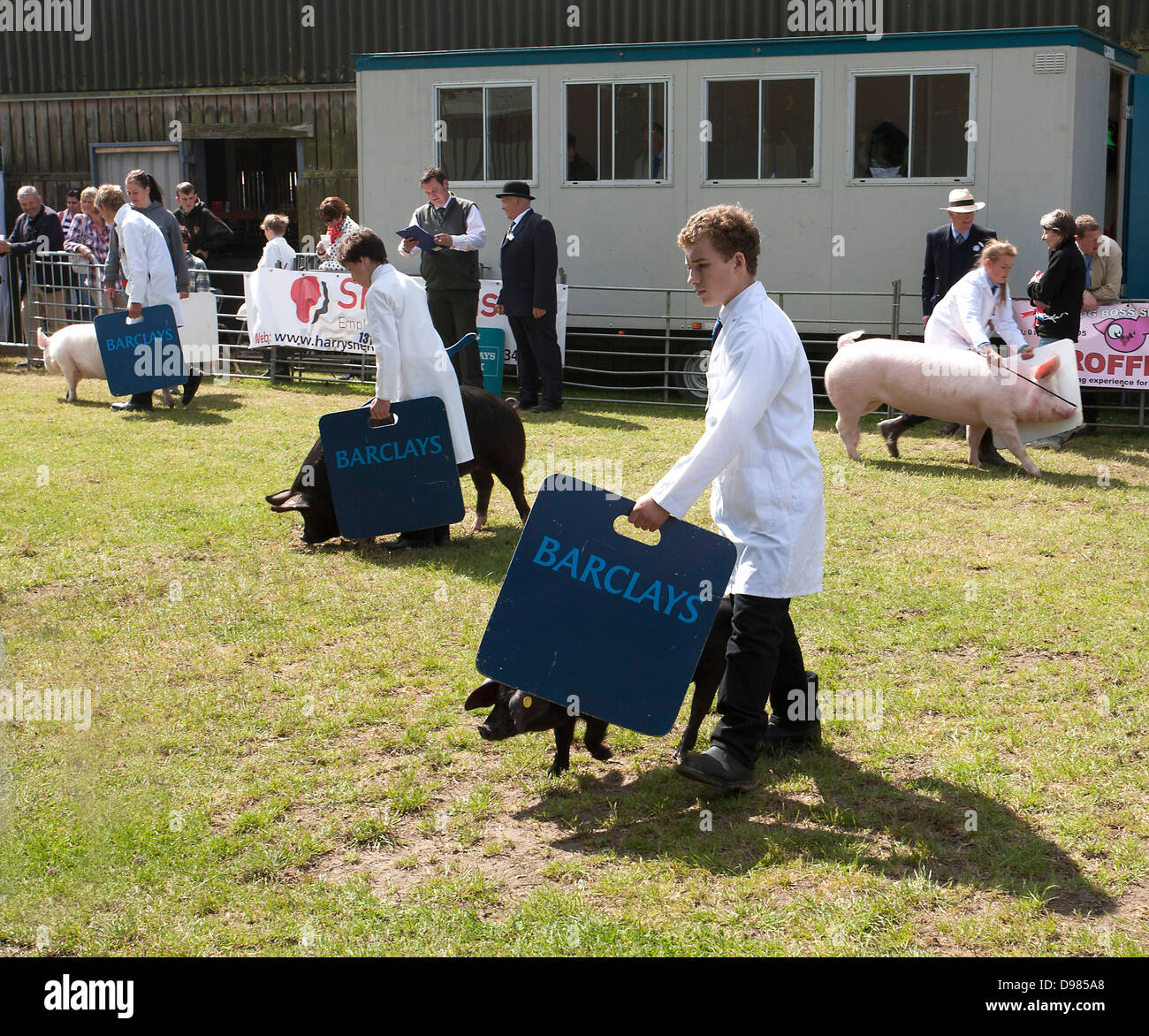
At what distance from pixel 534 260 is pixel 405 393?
5.10 m

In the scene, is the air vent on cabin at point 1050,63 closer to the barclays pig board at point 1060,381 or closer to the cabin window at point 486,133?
the barclays pig board at point 1060,381

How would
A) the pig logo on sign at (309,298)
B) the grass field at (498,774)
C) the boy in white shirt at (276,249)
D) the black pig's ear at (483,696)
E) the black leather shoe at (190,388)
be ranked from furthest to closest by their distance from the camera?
the boy in white shirt at (276,249) < the pig logo on sign at (309,298) < the black leather shoe at (190,388) < the black pig's ear at (483,696) < the grass field at (498,774)

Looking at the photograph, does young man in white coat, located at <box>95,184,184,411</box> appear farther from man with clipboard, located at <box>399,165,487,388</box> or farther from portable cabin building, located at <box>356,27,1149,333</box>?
portable cabin building, located at <box>356,27,1149,333</box>

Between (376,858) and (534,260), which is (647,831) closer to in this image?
(376,858)

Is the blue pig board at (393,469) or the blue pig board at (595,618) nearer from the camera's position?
the blue pig board at (595,618)

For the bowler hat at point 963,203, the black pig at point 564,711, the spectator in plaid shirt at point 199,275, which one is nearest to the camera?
the black pig at point 564,711

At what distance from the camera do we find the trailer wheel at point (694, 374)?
44.1 feet

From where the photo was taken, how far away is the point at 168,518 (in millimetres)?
8211

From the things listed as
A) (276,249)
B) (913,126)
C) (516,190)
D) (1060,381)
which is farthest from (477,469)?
(276,249)

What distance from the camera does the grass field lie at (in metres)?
3.52

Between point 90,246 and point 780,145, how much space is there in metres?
8.69

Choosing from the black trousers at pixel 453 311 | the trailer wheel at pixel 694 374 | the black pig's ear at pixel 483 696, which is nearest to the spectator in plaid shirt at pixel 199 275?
the black trousers at pixel 453 311

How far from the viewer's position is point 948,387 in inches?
379

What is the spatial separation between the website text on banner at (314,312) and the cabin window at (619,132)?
138cm
